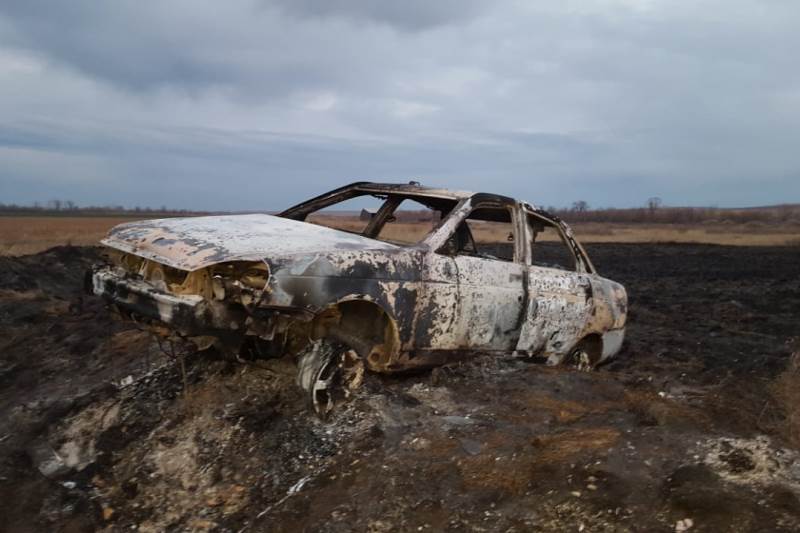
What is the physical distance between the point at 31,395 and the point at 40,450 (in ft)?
4.32

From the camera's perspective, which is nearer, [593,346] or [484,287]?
[484,287]

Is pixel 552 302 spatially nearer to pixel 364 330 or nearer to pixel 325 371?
pixel 364 330

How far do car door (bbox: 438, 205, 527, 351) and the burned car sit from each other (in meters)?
0.01

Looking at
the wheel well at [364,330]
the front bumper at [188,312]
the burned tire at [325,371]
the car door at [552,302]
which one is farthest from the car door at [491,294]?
the front bumper at [188,312]

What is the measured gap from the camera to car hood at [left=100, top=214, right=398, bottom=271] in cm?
374

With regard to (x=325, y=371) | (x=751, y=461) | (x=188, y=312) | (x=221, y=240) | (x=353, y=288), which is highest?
(x=221, y=240)

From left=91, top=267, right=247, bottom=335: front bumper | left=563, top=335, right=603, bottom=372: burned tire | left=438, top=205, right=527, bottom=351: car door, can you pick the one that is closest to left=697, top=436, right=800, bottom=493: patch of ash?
left=438, top=205, right=527, bottom=351: car door

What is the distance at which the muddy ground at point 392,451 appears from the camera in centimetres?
321

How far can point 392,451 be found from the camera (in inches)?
151

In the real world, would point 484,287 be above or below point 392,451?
above

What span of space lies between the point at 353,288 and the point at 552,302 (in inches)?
82.7

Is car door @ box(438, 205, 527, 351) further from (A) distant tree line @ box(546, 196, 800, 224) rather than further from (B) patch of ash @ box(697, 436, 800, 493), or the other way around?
(A) distant tree line @ box(546, 196, 800, 224)

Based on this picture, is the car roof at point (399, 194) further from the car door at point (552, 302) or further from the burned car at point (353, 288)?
the car door at point (552, 302)

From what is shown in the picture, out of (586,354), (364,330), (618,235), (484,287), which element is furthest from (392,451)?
(618,235)
